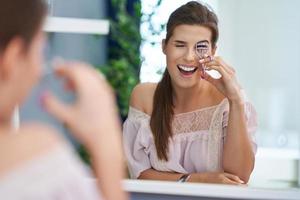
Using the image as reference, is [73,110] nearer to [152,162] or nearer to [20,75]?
[20,75]

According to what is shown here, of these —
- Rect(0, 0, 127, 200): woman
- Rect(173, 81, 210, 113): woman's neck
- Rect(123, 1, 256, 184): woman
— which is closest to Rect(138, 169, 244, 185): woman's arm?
Result: Rect(123, 1, 256, 184): woman

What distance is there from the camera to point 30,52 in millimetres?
447

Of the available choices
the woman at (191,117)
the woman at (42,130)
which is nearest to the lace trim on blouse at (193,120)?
the woman at (191,117)

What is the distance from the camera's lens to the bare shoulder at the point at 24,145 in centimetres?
43

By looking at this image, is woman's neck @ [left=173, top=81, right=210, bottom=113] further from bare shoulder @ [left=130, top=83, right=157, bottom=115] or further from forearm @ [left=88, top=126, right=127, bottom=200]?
forearm @ [left=88, top=126, right=127, bottom=200]

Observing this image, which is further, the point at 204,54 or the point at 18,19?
the point at 204,54

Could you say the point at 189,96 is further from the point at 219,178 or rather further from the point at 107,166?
the point at 107,166

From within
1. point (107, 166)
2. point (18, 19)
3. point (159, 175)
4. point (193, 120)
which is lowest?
point (159, 175)

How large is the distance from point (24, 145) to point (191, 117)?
0.72 m

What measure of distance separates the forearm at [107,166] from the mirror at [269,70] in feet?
2.20

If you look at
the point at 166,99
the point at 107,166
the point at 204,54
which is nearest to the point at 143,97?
the point at 166,99

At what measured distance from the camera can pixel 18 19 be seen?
428 mm

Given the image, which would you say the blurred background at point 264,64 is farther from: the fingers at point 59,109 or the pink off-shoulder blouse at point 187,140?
the fingers at point 59,109

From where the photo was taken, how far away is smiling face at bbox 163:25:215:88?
1.12 meters
